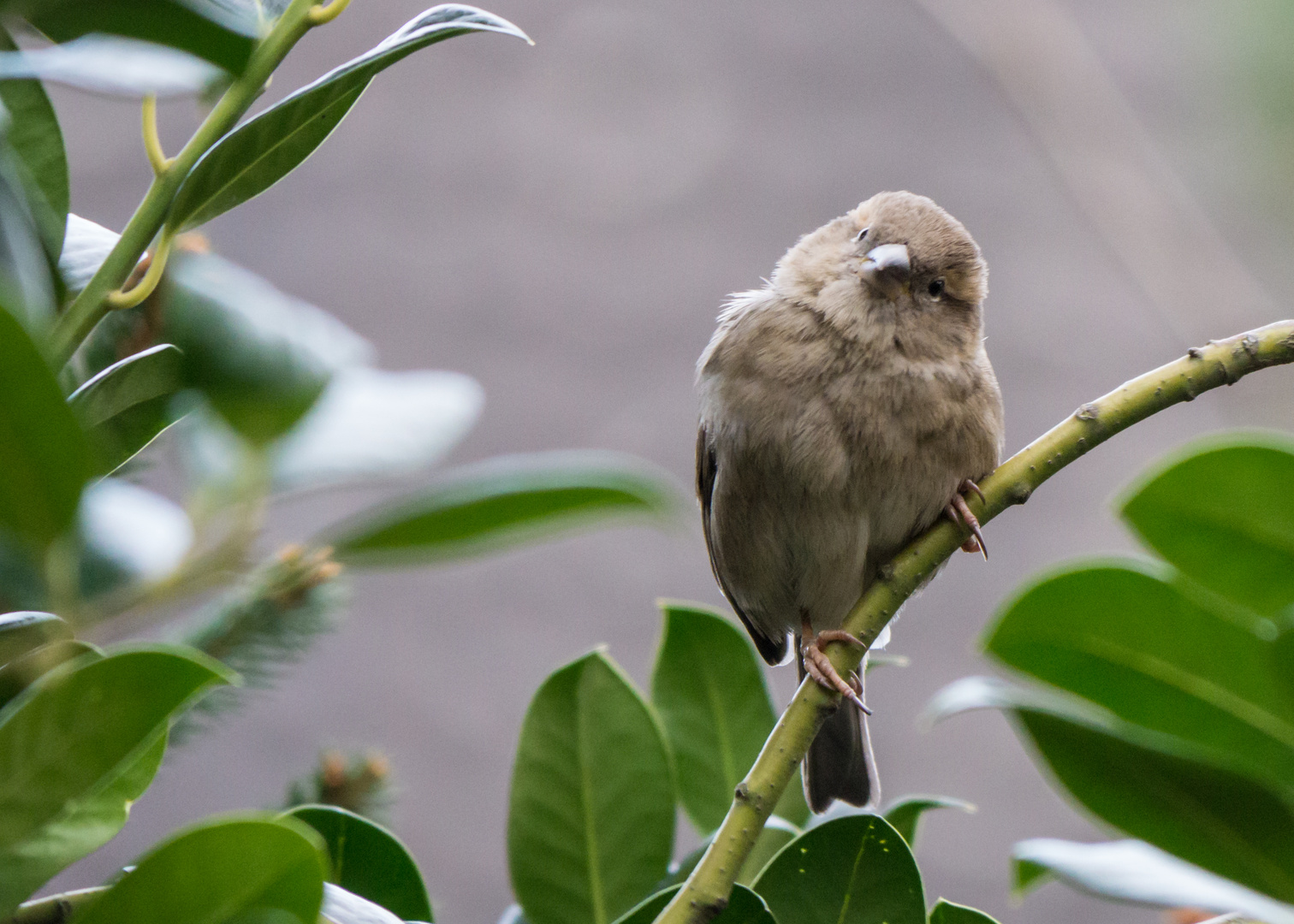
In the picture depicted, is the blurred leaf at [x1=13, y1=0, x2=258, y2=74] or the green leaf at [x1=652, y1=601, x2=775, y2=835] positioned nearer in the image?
the blurred leaf at [x1=13, y1=0, x2=258, y2=74]

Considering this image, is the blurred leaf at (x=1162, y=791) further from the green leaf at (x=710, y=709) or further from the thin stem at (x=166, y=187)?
the thin stem at (x=166, y=187)

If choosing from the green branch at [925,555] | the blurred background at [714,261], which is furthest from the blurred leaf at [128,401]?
the blurred background at [714,261]

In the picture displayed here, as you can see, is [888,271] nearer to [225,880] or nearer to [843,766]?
[843,766]

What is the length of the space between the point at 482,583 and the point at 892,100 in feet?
7.10

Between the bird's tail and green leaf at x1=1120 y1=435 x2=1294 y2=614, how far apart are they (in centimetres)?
81

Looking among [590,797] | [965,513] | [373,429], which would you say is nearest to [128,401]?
[373,429]

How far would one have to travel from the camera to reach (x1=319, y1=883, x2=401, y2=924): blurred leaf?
552 millimetres

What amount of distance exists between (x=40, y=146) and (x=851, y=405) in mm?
874

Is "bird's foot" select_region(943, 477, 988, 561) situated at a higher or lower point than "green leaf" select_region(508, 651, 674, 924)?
higher

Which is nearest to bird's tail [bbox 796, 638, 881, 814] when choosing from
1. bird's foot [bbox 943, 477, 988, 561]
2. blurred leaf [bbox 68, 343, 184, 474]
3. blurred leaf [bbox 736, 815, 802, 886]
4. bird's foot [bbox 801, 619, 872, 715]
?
bird's foot [bbox 943, 477, 988, 561]

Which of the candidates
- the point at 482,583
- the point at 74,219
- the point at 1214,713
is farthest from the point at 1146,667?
the point at 482,583

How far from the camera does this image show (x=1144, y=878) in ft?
2.47

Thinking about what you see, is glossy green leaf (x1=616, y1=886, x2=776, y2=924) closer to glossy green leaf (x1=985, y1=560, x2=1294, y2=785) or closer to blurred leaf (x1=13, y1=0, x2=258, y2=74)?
glossy green leaf (x1=985, y1=560, x2=1294, y2=785)

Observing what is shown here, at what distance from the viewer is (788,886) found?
72 cm
